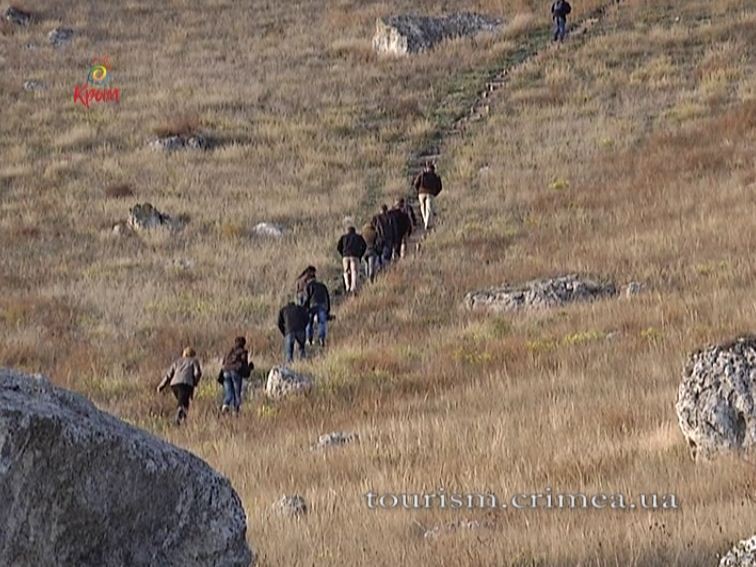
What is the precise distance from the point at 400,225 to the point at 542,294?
5250 millimetres

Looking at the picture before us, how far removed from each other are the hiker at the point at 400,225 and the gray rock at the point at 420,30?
23.2 m

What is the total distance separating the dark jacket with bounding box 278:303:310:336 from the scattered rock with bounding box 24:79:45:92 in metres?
28.7

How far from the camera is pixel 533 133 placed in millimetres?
34781

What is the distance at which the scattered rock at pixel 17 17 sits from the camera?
2142 inches

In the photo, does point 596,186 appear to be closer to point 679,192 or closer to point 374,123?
point 679,192

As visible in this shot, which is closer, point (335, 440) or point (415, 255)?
point (335, 440)

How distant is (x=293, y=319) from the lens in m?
17.8

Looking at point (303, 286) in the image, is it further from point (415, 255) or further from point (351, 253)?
point (415, 255)

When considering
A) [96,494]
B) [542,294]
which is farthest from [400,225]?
[96,494]

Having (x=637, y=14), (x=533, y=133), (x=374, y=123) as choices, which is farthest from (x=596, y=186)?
(x=637, y=14)

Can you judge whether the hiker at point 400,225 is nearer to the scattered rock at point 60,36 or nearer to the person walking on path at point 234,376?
the person walking on path at point 234,376

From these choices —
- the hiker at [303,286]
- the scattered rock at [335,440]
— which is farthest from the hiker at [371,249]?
the scattered rock at [335,440]

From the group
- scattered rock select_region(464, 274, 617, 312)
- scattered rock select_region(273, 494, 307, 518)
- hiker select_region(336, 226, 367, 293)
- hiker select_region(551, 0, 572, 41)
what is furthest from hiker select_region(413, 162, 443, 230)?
hiker select_region(551, 0, 572, 41)

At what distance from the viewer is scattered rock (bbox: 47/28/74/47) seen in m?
51.3
